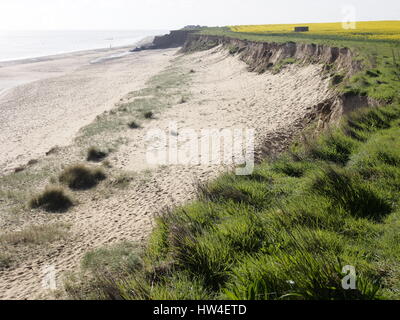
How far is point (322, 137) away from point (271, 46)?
23510mm

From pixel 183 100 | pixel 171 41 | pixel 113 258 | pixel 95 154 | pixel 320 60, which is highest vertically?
pixel 171 41

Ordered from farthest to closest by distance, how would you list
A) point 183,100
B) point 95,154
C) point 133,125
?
point 183,100, point 133,125, point 95,154

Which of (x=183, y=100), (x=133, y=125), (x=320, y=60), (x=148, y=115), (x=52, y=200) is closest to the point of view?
(x=52, y=200)

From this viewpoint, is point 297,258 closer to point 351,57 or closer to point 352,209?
point 352,209

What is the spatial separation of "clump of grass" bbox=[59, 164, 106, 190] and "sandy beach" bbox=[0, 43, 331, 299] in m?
0.48

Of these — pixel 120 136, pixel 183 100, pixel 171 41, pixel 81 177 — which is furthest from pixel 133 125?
pixel 171 41

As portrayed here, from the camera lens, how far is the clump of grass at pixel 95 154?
48.6ft

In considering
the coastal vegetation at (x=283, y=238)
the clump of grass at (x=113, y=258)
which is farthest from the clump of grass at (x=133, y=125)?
the clump of grass at (x=113, y=258)

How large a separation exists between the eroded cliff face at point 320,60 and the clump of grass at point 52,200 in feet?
29.2

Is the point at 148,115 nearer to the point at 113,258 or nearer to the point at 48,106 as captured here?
the point at 48,106

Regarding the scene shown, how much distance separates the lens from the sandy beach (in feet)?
26.1

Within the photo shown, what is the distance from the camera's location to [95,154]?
15.1m

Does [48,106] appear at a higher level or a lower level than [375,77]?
lower

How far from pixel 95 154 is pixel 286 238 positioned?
12043 millimetres
